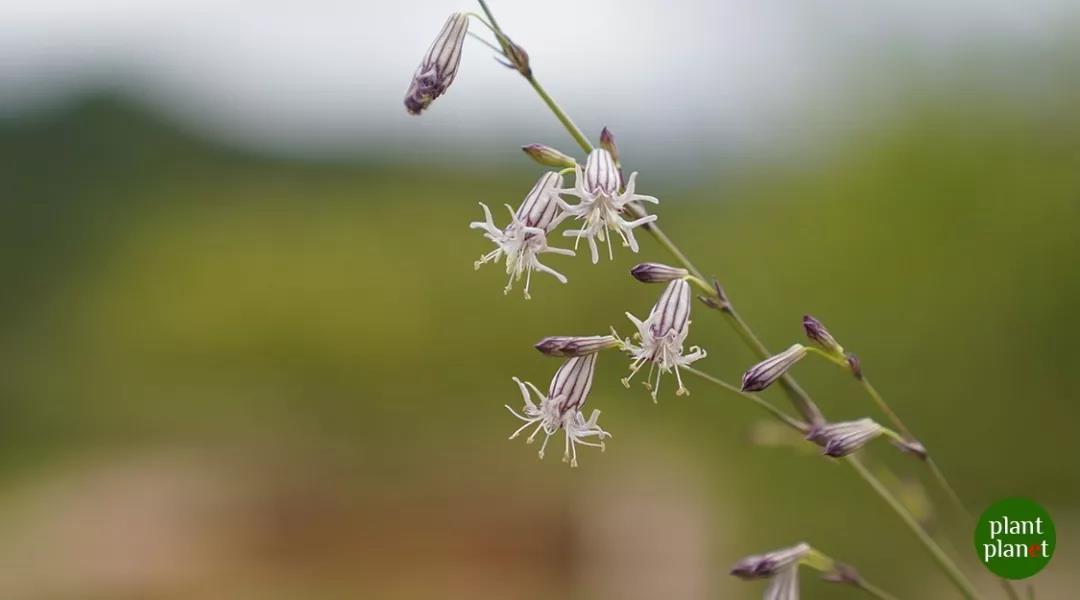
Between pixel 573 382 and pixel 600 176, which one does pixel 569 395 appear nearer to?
pixel 573 382

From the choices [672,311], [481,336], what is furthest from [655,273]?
[481,336]

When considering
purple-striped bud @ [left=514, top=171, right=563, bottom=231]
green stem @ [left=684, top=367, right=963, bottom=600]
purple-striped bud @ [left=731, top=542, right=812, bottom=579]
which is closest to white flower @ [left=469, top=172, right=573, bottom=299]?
purple-striped bud @ [left=514, top=171, right=563, bottom=231]

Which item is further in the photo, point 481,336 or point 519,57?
point 481,336

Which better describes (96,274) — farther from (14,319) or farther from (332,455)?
(332,455)

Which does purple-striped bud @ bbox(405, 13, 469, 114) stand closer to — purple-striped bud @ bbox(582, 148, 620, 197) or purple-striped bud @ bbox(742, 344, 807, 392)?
purple-striped bud @ bbox(582, 148, 620, 197)

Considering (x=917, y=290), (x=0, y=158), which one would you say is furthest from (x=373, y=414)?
(x=0, y=158)
